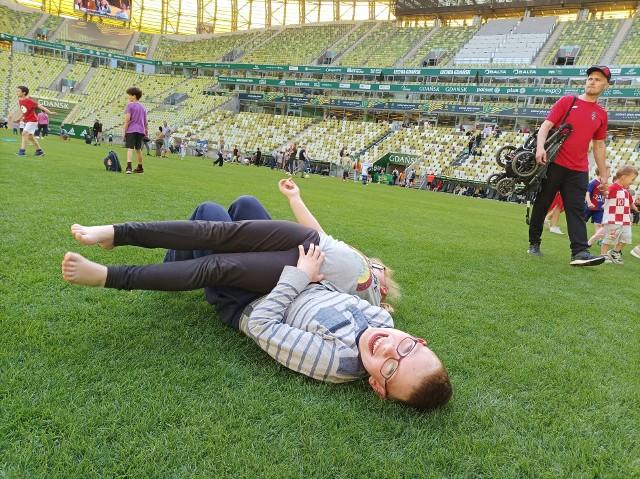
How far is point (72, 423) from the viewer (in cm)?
136

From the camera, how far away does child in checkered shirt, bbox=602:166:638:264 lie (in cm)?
575

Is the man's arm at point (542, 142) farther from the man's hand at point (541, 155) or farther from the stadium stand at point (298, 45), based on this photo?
the stadium stand at point (298, 45)

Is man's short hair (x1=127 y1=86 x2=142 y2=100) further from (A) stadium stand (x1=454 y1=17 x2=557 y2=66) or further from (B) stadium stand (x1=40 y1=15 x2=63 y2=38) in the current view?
(B) stadium stand (x1=40 y1=15 x2=63 y2=38)

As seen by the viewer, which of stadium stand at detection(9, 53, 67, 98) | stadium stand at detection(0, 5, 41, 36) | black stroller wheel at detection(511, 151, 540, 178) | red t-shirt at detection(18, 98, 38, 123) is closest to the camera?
black stroller wheel at detection(511, 151, 540, 178)

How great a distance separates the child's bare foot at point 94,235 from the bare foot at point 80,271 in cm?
10

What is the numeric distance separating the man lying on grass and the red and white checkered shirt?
5.32 meters

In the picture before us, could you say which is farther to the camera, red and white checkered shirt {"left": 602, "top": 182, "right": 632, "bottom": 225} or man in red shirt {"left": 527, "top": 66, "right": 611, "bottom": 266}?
red and white checkered shirt {"left": 602, "top": 182, "right": 632, "bottom": 225}

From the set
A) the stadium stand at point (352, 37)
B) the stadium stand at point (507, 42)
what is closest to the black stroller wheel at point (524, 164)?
the stadium stand at point (507, 42)

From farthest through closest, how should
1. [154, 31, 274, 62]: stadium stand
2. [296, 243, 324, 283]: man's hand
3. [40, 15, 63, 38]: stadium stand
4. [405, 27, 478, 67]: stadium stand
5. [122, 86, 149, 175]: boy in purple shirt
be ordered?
[154, 31, 274, 62]: stadium stand → [40, 15, 63, 38]: stadium stand → [405, 27, 478, 67]: stadium stand → [122, 86, 149, 175]: boy in purple shirt → [296, 243, 324, 283]: man's hand

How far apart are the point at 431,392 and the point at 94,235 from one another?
1.60m

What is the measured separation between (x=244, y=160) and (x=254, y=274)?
2836 centimetres

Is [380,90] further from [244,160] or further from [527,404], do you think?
[527,404]

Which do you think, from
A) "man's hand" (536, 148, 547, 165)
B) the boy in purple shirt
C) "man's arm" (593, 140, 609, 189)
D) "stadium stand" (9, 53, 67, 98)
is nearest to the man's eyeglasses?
"man's hand" (536, 148, 547, 165)

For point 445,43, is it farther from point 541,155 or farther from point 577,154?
point 541,155
